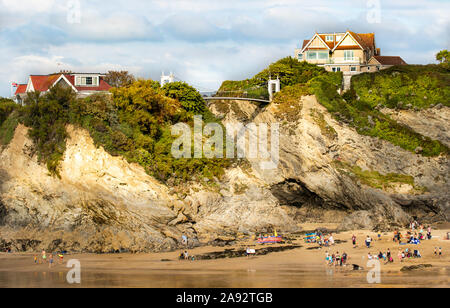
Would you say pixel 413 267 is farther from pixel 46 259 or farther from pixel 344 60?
pixel 344 60

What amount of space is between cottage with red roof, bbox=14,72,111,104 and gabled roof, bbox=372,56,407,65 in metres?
29.3

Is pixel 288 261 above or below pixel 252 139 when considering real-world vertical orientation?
below

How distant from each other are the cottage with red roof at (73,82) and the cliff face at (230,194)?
6492mm

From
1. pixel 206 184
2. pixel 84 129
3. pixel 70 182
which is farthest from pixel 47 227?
pixel 206 184

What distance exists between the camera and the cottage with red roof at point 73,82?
59594 mm

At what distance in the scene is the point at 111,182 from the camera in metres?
50.7

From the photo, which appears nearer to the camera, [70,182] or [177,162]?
[70,182]

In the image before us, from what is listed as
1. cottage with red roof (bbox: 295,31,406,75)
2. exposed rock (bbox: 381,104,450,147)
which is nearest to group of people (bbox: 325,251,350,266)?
exposed rock (bbox: 381,104,450,147)

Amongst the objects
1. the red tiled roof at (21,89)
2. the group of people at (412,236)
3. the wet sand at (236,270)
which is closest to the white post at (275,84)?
the wet sand at (236,270)

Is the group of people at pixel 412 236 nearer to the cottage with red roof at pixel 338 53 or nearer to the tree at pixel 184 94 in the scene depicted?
the tree at pixel 184 94

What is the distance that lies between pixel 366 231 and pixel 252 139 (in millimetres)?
14267

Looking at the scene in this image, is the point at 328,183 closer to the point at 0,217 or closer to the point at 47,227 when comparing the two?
the point at 47,227
